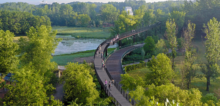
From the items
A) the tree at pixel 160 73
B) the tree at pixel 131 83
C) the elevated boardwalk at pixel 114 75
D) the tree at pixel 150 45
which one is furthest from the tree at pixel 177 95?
the tree at pixel 150 45

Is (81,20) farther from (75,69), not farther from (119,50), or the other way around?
(75,69)

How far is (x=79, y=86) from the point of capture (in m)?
23.5

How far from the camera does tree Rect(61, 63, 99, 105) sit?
22.8 meters

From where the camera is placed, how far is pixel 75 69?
26.1 meters

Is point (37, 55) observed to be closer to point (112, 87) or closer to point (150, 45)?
point (112, 87)

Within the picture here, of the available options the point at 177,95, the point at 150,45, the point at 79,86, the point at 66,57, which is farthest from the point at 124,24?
the point at 177,95

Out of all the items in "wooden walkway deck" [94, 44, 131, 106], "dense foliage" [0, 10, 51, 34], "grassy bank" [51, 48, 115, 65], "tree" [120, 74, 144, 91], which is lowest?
"grassy bank" [51, 48, 115, 65]

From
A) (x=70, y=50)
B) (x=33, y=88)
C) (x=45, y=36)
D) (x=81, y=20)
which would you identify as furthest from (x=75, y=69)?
(x=81, y=20)

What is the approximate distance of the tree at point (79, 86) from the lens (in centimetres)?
2282

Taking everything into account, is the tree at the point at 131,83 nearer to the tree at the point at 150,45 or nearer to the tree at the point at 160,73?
the tree at the point at 160,73

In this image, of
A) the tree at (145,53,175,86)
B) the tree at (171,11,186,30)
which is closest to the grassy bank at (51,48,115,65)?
the tree at (145,53,175,86)

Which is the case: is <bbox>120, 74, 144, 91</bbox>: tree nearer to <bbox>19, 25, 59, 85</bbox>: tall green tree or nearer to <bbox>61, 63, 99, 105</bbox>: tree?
<bbox>61, 63, 99, 105</bbox>: tree

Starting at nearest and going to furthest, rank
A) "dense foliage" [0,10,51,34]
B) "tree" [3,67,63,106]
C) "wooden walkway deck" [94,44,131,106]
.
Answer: "tree" [3,67,63,106], "wooden walkway deck" [94,44,131,106], "dense foliage" [0,10,51,34]

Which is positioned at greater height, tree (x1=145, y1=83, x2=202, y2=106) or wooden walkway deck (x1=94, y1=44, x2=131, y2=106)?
tree (x1=145, y1=83, x2=202, y2=106)
